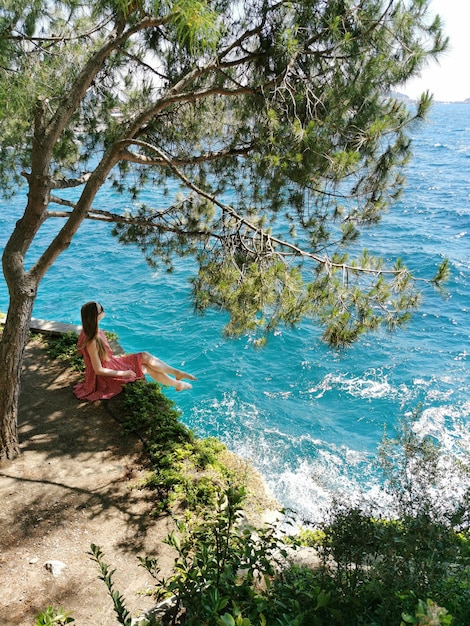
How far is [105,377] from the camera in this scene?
5785mm

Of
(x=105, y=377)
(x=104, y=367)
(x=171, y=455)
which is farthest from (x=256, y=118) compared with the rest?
A: (x=171, y=455)

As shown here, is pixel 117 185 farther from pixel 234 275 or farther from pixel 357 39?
pixel 357 39

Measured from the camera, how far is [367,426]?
898cm

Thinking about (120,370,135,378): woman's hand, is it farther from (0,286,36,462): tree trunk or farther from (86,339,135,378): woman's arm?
(0,286,36,462): tree trunk

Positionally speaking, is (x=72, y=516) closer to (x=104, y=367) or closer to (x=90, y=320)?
(x=104, y=367)

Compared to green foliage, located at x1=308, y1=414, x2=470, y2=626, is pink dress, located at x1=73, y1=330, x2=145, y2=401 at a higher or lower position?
lower

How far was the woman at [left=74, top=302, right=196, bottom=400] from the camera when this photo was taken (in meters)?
5.38

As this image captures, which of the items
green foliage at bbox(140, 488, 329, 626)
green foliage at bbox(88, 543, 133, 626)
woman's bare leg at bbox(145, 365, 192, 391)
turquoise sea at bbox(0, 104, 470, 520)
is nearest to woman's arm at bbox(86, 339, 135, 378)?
woman's bare leg at bbox(145, 365, 192, 391)

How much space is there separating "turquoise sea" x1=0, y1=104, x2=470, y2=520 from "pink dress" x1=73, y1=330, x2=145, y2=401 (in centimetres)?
224

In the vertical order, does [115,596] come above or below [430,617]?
below

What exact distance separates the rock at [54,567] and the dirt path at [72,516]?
0.02 metres

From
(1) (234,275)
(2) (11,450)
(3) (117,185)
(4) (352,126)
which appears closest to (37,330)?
(3) (117,185)

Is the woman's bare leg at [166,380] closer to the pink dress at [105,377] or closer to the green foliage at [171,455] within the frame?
the pink dress at [105,377]

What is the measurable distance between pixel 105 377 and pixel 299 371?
584 centimetres
